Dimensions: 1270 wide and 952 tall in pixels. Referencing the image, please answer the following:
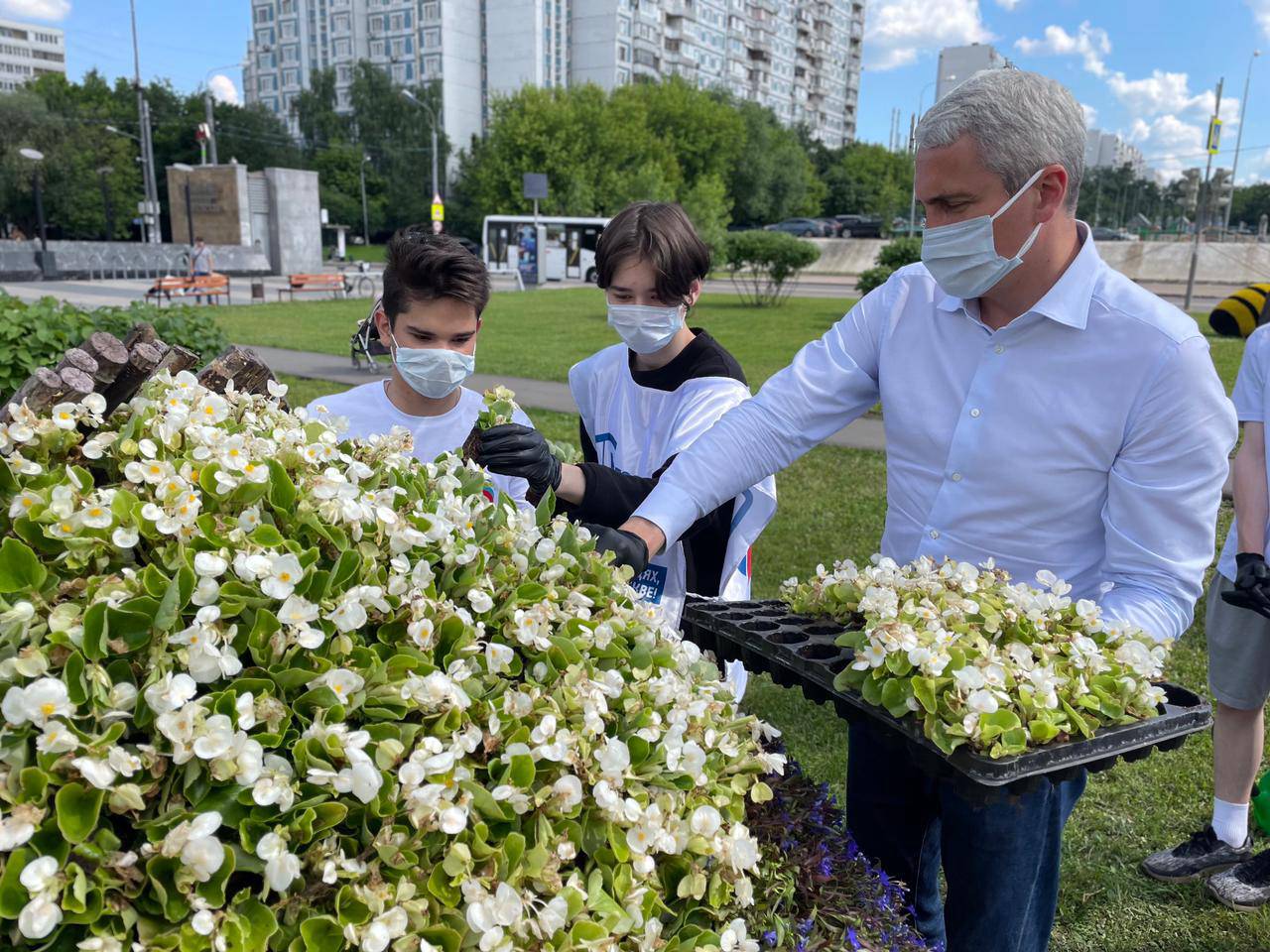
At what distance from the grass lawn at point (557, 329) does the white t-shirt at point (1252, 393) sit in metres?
9.16

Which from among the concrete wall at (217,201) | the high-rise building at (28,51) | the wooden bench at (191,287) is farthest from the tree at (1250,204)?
the high-rise building at (28,51)

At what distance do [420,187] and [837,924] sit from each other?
77355 millimetres

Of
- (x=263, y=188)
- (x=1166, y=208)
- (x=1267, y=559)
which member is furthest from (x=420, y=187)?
(x=1267, y=559)

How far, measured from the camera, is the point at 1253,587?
2.74m

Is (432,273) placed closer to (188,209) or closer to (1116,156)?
(188,209)

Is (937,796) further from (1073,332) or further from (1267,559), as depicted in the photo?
(1267,559)

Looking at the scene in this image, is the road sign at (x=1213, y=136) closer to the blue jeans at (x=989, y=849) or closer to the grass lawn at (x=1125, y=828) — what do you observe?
the grass lawn at (x=1125, y=828)

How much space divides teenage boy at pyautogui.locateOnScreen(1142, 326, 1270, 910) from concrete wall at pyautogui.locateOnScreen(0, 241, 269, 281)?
121ft

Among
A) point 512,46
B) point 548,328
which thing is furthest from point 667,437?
point 512,46

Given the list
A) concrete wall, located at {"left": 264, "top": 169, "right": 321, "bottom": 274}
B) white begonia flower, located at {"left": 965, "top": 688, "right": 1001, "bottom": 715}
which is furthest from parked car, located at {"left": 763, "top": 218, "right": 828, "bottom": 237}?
white begonia flower, located at {"left": 965, "top": 688, "right": 1001, "bottom": 715}

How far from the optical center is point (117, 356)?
1518mm

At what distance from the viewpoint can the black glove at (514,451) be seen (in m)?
2.00

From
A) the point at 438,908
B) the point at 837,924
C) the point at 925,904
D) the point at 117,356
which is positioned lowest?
the point at 925,904

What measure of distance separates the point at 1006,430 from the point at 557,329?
17606 mm
